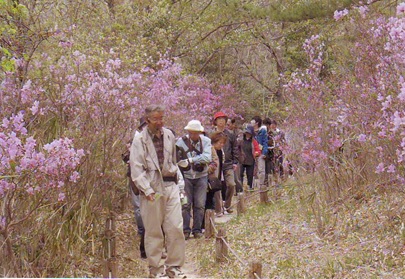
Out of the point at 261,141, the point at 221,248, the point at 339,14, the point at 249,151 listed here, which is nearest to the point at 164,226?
the point at 221,248

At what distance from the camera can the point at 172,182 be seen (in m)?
7.11

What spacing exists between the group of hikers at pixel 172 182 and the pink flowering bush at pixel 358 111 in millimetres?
1370

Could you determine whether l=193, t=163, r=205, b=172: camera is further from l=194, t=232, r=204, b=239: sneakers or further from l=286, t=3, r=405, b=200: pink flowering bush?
l=286, t=3, r=405, b=200: pink flowering bush

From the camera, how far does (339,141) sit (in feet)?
29.2

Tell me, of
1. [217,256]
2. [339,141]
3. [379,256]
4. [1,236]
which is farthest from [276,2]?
[1,236]

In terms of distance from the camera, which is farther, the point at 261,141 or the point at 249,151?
the point at 261,141

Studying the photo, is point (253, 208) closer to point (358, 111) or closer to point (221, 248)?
point (221, 248)

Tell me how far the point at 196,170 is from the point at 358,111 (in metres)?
2.41

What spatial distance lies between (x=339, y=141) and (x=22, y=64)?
13.3 feet

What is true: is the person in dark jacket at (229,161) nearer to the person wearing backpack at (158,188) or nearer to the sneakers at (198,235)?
the sneakers at (198,235)

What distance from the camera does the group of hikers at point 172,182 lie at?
6.91m

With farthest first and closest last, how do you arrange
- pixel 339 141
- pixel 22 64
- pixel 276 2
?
1. pixel 276 2
2. pixel 339 141
3. pixel 22 64

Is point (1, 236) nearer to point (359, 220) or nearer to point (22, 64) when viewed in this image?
point (22, 64)

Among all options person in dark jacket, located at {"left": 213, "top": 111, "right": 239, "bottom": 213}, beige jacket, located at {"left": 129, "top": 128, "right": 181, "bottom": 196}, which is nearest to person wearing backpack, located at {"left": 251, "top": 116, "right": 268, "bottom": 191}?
person in dark jacket, located at {"left": 213, "top": 111, "right": 239, "bottom": 213}
